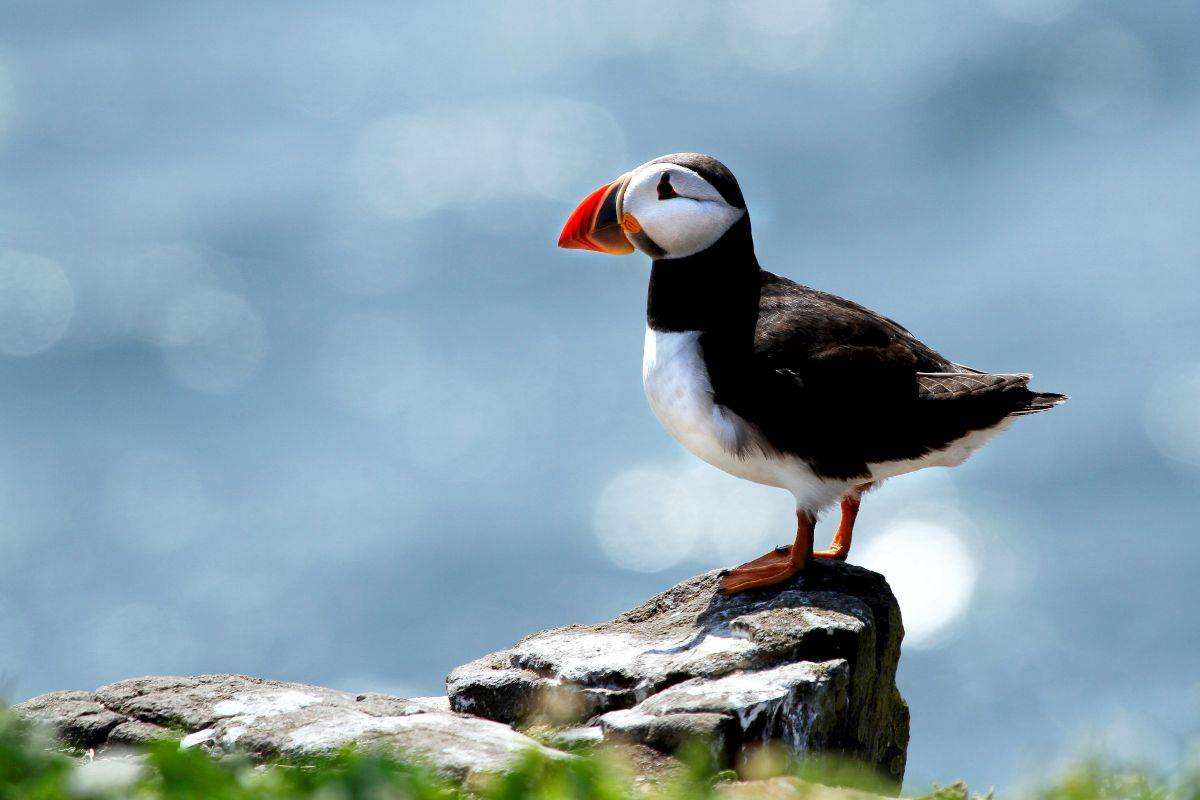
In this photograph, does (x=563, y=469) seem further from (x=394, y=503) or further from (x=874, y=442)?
(x=874, y=442)

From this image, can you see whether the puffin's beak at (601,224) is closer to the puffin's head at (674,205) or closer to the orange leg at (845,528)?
the puffin's head at (674,205)

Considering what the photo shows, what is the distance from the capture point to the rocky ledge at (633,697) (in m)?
6.40

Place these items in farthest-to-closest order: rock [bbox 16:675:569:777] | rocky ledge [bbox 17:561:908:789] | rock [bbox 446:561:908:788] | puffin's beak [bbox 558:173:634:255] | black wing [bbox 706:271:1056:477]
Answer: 1. puffin's beak [bbox 558:173:634:255]
2. black wing [bbox 706:271:1056:477]
3. rock [bbox 446:561:908:788]
4. rocky ledge [bbox 17:561:908:789]
5. rock [bbox 16:675:569:777]

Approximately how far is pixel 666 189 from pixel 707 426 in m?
1.12

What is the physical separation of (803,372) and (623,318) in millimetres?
21151

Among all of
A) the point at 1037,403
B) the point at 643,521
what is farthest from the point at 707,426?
the point at 643,521

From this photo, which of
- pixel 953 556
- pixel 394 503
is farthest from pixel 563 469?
pixel 953 556

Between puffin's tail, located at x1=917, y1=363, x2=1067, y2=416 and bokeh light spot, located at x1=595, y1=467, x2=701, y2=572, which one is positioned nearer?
puffin's tail, located at x1=917, y1=363, x2=1067, y2=416

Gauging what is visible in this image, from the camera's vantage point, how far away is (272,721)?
6488mm

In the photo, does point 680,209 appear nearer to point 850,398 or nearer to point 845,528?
point 850,398

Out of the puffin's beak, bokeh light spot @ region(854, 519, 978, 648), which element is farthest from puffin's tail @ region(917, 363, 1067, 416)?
bokeh light spot @ region(854, 519, 978, 648)

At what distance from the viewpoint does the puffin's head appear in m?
7.62

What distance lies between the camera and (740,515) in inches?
933

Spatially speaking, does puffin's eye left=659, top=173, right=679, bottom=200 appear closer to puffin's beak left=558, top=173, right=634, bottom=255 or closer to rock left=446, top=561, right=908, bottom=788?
puffin's beak left=558, top=173, right=634, bottom=255
